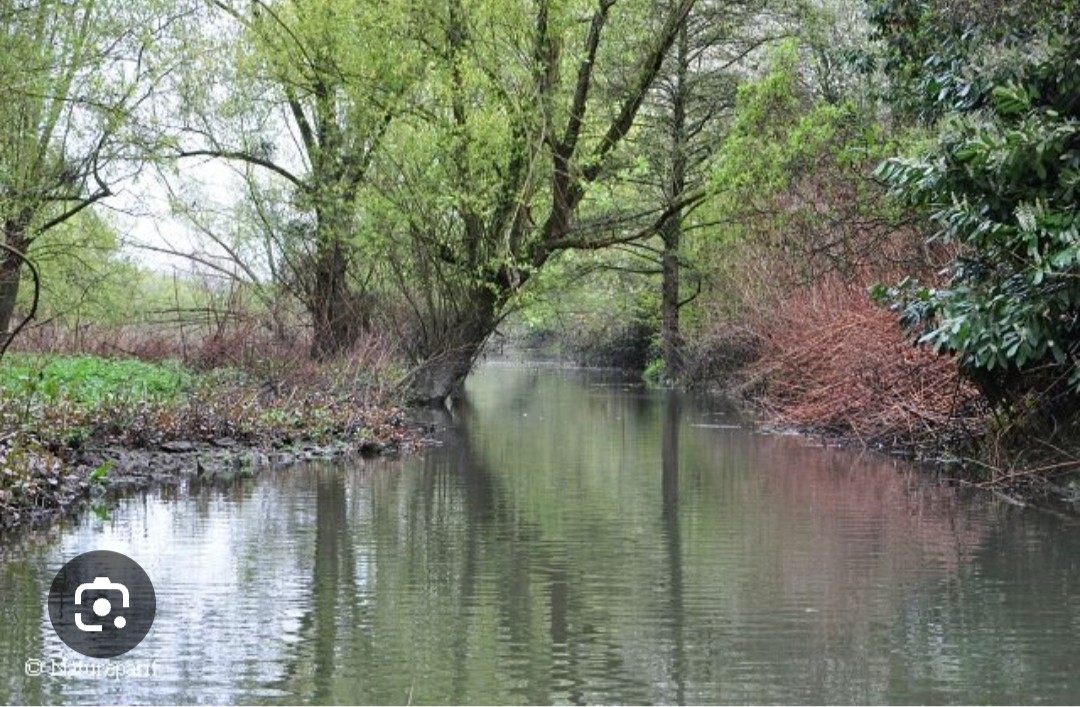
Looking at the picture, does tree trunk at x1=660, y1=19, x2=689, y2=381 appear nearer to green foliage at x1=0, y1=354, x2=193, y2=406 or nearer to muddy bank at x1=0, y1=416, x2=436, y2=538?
green foliage at x1=0, y1=354, x2=193, y2=406

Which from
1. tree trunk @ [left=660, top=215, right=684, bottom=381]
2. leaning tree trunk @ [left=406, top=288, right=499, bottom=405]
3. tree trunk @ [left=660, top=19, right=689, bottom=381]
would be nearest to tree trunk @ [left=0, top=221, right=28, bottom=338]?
leaning tree trunk @ [left=406, top=288, right=499, bottom=405]

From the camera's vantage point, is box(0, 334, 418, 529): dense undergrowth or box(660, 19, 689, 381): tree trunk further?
box(660, 19, 689, 381): tree trunk

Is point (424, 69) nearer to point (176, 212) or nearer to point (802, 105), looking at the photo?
point (176, 212)

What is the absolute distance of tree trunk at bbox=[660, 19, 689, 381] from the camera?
33.6 meters

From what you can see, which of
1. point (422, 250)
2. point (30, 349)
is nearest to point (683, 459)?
point (422, 250)

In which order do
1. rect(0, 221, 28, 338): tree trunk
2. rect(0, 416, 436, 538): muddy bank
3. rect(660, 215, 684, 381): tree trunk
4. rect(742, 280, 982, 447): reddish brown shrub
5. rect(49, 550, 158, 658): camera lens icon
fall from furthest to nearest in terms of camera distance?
rect(660, 215, 684, 381): tree trunk, rect(0, 221, 28, 338): tree trunk, rect(742, 280, 982, 447): reddish brown shrub, rect(0, 416, 436, 538): muddy bank, rect(49, 550, 158, 658): camera lens icon

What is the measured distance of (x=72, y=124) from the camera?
24.0 metres

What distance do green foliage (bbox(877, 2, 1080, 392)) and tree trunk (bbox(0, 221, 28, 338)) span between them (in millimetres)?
13814

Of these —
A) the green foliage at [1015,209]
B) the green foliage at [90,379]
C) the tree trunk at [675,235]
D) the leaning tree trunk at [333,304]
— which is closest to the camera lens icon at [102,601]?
the green foliage at [90,379]

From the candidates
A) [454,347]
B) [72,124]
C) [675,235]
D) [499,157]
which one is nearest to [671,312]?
[675,235]

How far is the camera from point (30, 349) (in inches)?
1024

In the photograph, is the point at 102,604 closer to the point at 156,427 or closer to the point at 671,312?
the point at 156,427

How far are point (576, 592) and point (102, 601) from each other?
9.57 ft

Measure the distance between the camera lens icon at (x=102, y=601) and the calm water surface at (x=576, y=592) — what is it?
0.78 ft
